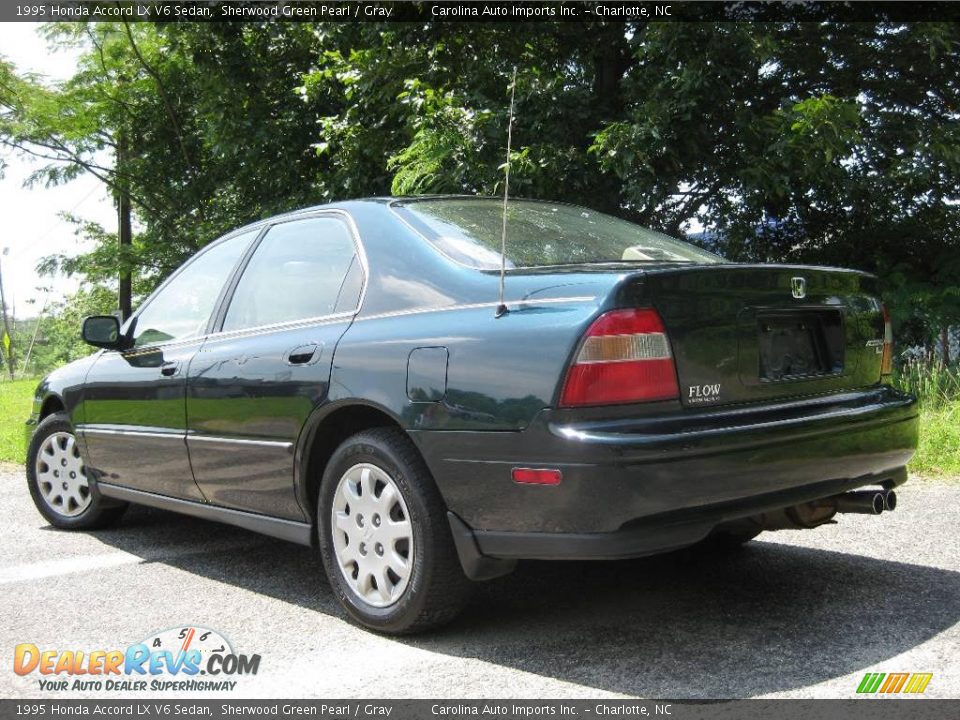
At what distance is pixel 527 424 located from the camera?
3051 millimetres

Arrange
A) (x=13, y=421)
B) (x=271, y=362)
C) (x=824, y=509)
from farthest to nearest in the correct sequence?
(x=13, y=421), (x=271, y=362), (x=824, y=509)

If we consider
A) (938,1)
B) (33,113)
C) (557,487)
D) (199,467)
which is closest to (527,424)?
(557,487)

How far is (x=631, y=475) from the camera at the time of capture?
9.59 feet

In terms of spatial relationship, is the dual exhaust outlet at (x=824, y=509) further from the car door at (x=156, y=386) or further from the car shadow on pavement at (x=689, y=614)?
the car door at (x=156, y=386)

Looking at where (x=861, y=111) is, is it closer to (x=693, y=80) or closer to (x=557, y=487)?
(x=693, y=80)

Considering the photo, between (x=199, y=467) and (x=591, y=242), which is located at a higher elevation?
(x=591, y=242)

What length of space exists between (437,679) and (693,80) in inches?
315

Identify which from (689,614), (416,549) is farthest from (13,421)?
(689,614)

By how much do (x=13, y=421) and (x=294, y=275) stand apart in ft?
32.7

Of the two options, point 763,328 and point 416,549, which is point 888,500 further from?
point 416,549

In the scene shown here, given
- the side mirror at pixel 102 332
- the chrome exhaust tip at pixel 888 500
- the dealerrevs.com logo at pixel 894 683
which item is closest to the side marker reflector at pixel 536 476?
the dealerrevs.com logo at pixel 894 683

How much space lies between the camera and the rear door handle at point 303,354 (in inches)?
151

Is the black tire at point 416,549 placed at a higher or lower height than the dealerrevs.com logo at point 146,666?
higher
